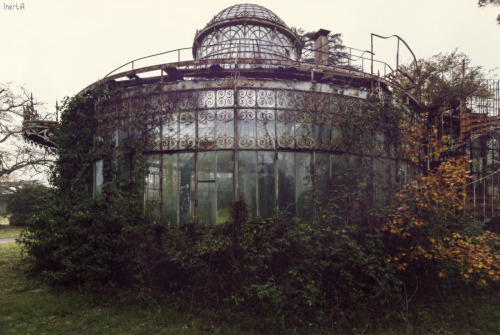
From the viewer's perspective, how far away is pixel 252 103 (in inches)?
315

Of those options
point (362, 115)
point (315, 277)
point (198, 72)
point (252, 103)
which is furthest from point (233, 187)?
point (362, 115)

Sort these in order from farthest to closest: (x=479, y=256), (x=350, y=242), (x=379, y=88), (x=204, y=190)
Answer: (x=379, y=88) → (x=204, y=190) → (x=350, y=242) → (x=479, y=256)

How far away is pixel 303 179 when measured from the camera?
789cm

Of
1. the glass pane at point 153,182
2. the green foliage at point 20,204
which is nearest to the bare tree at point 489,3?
the glass pane at point 153,182

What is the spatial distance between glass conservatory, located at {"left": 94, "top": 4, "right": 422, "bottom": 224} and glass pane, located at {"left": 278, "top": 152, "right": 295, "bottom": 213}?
3 cm

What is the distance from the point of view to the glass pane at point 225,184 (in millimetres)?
7672

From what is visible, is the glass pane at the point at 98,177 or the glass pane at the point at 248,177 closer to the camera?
the glass pane at the point at 248,177

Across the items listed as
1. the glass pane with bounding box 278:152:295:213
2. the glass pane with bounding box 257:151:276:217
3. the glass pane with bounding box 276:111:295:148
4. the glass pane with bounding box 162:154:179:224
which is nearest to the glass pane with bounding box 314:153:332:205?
the glass pane with bounding box 278:152:295:213

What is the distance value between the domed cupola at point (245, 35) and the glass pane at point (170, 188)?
231 inches

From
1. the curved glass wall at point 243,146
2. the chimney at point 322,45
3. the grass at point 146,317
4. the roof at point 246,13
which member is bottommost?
the grass at point 146,317

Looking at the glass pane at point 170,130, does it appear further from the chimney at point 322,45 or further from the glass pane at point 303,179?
the chimney at point 322,45

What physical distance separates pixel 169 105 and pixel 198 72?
1408mm

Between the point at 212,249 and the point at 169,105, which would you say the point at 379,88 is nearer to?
the point at 169,105

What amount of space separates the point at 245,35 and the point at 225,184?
7.58 metres
